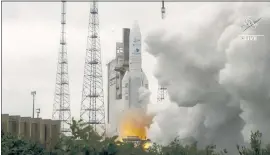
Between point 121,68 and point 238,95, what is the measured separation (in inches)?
1094

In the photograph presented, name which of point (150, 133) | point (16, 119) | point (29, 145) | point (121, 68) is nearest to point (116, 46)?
point (121, 68)

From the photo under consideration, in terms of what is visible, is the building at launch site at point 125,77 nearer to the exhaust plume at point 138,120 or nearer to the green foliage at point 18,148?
the exhaust plume at point 138,120

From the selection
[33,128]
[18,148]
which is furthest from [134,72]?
[18,148]

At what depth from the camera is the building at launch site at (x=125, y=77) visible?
260 feet

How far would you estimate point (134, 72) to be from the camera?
79000 mm

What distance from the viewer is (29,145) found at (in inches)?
1497

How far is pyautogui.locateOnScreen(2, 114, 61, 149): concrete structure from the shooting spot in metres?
55.1

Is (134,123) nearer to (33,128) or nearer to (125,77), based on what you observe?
(125,77)

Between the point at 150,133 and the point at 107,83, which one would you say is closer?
the point at 150,133

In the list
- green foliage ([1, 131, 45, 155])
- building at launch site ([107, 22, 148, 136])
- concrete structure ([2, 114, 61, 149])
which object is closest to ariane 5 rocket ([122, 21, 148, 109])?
building at launch site ([107, 22, 148, 136])

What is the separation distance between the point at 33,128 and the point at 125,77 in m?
22.7

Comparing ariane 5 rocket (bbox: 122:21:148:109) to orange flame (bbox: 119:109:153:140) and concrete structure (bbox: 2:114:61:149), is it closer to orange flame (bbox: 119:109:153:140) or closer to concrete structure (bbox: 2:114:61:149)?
orange flame (bbox: 119:109:153:140)

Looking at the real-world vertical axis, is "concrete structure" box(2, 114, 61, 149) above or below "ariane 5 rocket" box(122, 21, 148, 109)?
below

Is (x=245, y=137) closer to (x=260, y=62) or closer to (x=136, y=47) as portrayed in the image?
(x=260, y=62)
